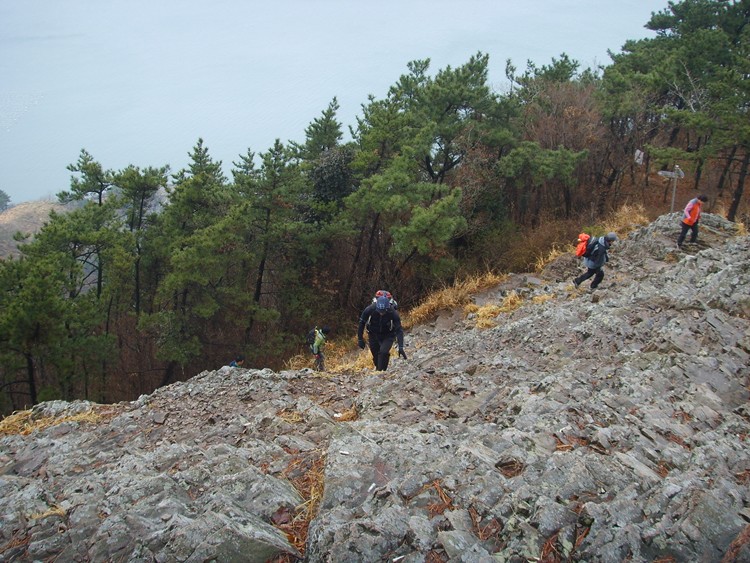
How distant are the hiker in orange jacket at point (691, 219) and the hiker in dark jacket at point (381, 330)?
8.28 meters

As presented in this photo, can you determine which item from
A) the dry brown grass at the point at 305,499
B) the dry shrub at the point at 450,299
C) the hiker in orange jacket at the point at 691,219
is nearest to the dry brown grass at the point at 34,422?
the dry brown grass at the point at 305,499

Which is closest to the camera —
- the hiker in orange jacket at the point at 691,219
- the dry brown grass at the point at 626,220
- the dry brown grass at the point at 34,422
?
the dry brown grass at the point at 34,422

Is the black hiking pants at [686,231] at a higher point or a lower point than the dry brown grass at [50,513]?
higher

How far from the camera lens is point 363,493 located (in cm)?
387

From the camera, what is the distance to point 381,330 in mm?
8797

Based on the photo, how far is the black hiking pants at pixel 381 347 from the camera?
28.6 ft

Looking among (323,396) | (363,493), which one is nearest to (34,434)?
(323,396)

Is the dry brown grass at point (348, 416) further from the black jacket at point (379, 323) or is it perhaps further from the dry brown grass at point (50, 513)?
the dry brown grass at point (50, 513)

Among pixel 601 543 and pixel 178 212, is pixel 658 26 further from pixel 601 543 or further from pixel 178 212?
pixel 601 543

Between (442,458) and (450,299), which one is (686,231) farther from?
(442,458)

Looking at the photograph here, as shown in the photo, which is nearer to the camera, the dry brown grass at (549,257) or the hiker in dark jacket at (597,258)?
the hiker in dark jacket at (597,258)

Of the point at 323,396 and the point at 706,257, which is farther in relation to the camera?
the point at 706,257

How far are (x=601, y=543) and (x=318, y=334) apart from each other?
886cm

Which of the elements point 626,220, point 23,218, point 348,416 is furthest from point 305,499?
point 23,218
